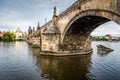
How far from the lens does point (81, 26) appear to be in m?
28.1

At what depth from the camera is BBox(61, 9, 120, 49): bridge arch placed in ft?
71.6

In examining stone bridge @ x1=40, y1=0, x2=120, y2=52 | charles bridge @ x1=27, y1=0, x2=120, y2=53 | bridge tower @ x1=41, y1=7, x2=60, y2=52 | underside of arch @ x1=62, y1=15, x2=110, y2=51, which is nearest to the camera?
stone bridge @ x1=40, y1=0, x2=120, y2=52

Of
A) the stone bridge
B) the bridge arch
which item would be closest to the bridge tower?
the stone bridge

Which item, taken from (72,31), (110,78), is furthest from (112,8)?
(72,31)

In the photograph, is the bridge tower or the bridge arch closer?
the bridge arch

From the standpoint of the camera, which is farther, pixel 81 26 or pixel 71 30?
pixel 71 30

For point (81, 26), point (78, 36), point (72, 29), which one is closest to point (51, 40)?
point (72, 29)

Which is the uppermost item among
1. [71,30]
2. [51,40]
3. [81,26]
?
[81,26]

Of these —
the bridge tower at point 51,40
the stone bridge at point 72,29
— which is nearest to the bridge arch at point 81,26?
the stone bridge at point 72,29

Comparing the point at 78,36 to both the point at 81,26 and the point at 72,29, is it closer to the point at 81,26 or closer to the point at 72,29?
the point at 72,29

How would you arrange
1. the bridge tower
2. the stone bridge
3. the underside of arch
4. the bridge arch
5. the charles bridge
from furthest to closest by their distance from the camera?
the bridge tower < the underside of arch < the charles bridge < the stone bridge < the bridge arch

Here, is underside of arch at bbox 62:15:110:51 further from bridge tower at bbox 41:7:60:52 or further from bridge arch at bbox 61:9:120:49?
bridge tower at bbox 41:7:60:52

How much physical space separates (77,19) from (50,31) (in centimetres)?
793

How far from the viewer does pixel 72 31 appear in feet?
98.7
